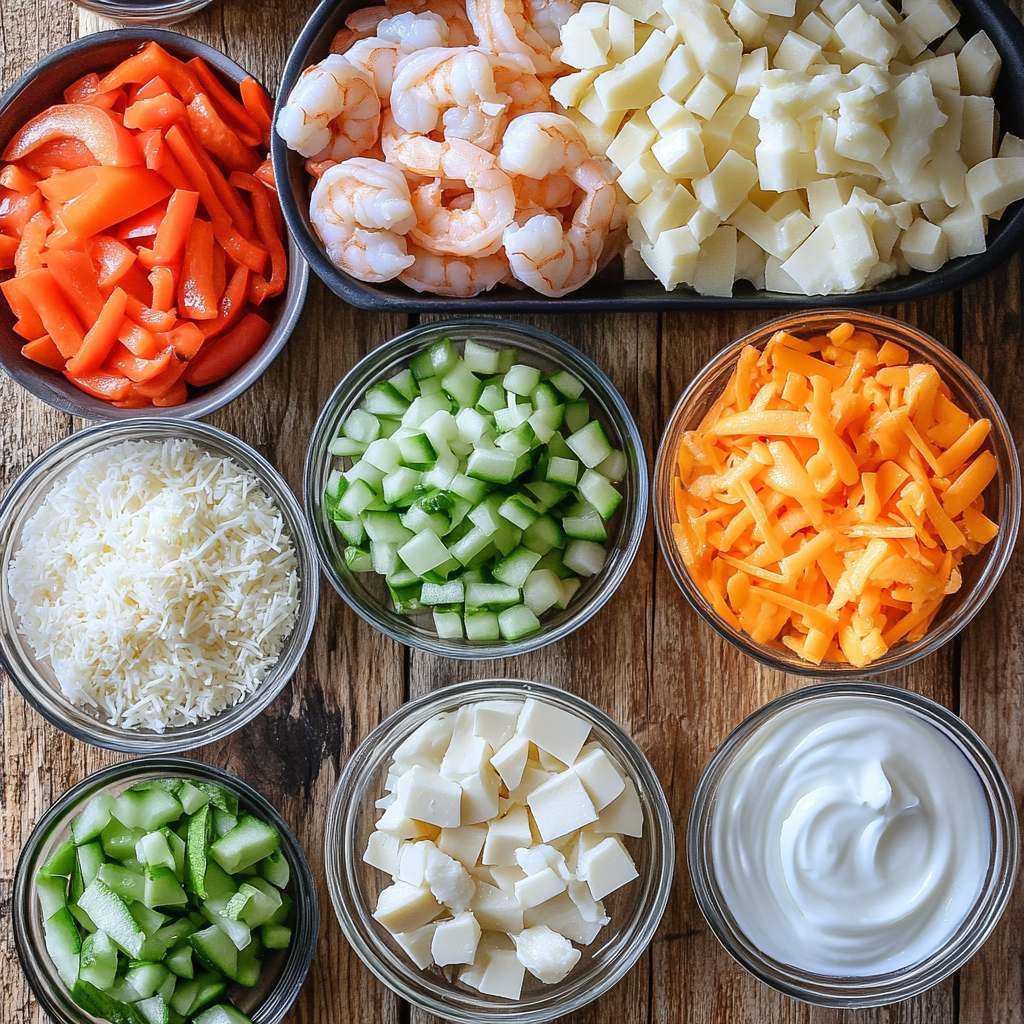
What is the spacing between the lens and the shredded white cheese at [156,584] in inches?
67.6

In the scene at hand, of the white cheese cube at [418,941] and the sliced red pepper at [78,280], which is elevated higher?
the sliced red pepper at [78,280]

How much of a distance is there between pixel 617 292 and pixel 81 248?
38.0 inches

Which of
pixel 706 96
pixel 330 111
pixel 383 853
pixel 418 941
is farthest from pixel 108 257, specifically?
pixel 418 941

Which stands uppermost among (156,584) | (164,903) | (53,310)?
(53,310)

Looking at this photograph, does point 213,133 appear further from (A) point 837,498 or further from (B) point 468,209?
(A) point 837,498

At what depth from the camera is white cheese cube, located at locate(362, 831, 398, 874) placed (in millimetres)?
1773

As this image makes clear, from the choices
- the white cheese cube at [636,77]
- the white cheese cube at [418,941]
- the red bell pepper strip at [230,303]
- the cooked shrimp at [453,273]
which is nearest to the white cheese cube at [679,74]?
the white cheese cube at [636,77]

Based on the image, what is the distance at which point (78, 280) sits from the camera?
5.68ft

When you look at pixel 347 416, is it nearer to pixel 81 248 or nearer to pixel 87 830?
pixel 81 248

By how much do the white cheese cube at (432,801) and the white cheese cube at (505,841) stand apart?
0.24 feet

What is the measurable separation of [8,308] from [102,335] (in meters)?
0.24

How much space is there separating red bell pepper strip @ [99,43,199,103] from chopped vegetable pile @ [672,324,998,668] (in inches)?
44.5

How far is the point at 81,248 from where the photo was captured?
5.70 feet

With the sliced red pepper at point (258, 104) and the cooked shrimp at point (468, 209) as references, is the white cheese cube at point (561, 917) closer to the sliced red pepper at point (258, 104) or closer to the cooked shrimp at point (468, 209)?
the cooked shrimp at point (468, 209)
